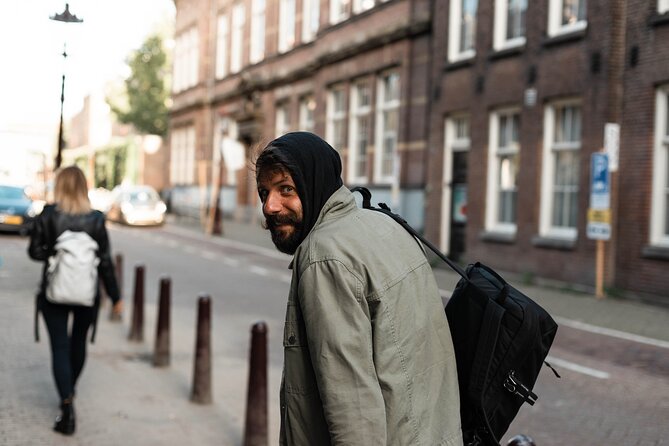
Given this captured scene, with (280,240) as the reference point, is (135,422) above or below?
below

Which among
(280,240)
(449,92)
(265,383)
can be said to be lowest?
(265,383)

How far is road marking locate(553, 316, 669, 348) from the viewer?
989 centimetres

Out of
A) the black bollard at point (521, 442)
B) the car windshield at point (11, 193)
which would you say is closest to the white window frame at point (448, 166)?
the car windshield at point (11, 193)

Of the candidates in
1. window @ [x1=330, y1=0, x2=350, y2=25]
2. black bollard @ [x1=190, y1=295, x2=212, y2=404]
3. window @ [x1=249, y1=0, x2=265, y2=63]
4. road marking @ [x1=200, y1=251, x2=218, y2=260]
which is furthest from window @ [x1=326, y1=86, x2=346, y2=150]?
black bollard @ [x1=190, y1=295, x2=212, y2=404]

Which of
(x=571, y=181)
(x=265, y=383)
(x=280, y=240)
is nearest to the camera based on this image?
(x=280, y=240)

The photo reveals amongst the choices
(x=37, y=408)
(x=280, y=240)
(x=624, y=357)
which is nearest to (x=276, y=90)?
(x=624, y=357)

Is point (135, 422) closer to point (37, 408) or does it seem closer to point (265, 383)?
point (37, 408)

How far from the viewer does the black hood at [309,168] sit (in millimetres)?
2223

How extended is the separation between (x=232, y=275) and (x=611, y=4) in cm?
830

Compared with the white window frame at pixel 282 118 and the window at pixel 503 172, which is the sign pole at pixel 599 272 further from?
the white window frame at pixel 282 118

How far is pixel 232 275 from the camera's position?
16.2 meters

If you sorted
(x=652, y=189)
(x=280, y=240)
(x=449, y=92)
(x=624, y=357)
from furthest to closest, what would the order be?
1. (x=449, y=92)
2. (x=652, y=189)
3. (x=624, y=357)
4. (x=280, y=240)

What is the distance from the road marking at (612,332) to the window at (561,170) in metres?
4.03

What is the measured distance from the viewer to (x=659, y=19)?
13.1 meters
